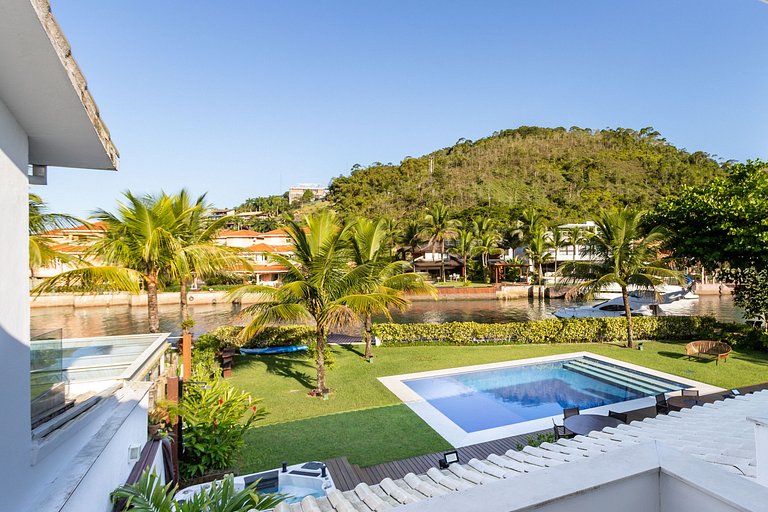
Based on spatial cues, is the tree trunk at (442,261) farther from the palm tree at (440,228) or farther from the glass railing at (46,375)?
the glass railing at (46,375)

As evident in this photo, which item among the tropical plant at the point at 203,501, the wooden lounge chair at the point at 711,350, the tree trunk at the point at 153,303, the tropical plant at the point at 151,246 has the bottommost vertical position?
the wooden lounge chair at the point at 711,350

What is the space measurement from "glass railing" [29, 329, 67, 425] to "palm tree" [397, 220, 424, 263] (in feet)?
147

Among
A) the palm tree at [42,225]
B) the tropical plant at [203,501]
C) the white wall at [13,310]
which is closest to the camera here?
the white wall at [13,310]

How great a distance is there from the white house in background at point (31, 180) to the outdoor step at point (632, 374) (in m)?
12.5

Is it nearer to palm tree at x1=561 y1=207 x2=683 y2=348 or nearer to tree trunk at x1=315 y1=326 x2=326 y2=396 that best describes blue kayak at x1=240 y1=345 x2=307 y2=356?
tree trunk at x1=315 y1=326 x2=326 y2=396

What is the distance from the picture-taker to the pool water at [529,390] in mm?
9906

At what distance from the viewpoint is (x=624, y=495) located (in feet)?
5.16

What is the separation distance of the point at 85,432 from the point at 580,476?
4.20m

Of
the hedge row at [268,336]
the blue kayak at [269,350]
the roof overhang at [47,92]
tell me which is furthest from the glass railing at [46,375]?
the blue kayak at [269,350]

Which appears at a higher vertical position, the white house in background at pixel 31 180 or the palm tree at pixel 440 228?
the palm tree at pixel 440 228

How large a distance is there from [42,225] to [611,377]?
13513 millimetres

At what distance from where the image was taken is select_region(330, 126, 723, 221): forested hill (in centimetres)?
6994

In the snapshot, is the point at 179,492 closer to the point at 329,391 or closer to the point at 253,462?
the point at 253,462

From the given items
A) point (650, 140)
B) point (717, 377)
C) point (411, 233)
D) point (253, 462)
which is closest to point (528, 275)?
point (411, 233)
